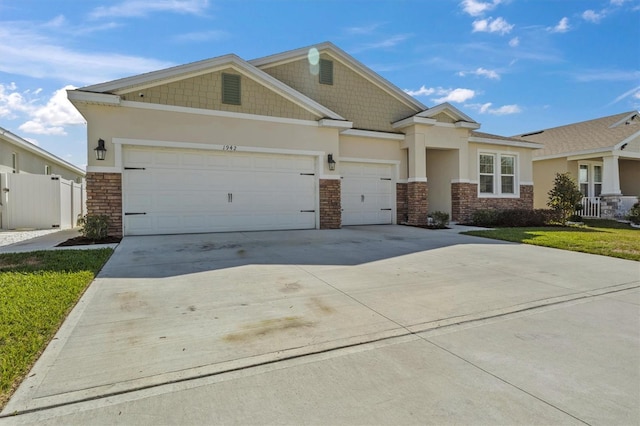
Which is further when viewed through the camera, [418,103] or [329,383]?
[418,103]

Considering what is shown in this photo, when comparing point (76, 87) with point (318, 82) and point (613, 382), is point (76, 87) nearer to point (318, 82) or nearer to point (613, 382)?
point (318, 82)

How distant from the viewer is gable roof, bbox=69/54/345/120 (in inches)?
378

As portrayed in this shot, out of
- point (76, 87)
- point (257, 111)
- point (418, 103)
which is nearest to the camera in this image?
point (76, 87)

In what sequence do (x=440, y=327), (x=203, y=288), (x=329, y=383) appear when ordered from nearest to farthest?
1. (x=329, y=383)
2. (x=440, y=327)
3. (x=203, y=288)

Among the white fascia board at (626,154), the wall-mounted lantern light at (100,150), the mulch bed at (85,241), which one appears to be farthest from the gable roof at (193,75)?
the white fascia board at (626,154)

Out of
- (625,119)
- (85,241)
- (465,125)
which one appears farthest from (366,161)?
(625,119)

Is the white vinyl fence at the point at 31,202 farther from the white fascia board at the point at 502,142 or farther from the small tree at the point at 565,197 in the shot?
the small tree at the point at 565,197

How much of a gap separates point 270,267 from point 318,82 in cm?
980

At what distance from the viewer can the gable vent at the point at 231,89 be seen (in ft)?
35.7

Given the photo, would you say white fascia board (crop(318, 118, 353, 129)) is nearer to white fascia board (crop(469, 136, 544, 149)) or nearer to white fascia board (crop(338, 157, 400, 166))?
white fascia board (crop(338, 157, 400, 166))

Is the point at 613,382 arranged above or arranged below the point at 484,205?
below

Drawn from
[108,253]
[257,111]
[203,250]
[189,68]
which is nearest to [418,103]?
[257,111]

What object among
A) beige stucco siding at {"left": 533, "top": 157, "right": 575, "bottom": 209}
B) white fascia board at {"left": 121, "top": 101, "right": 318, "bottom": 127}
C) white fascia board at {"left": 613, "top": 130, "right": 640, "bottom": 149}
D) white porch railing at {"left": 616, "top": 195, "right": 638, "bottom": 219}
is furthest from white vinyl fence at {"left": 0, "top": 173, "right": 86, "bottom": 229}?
white porch railing at {"left": 616, "top": 195, "right": 638, "bottom": 219}

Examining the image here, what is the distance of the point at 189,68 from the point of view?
1027cm
